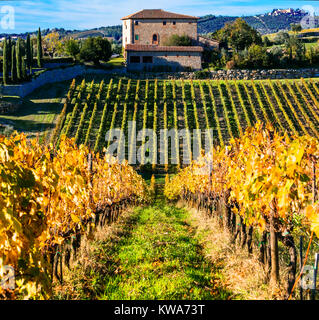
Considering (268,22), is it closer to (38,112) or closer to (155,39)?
(155,39)

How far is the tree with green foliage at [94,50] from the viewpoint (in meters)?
43.1

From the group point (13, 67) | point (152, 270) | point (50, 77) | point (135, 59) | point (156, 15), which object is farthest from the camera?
point (156, 15)

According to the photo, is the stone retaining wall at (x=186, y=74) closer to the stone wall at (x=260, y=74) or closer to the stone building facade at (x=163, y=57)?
the stone wall at (x=260, y=74)

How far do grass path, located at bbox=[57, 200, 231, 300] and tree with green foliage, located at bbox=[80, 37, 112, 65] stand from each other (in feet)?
124

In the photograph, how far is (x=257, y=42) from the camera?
5031 cm

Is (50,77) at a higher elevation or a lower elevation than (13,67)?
lower

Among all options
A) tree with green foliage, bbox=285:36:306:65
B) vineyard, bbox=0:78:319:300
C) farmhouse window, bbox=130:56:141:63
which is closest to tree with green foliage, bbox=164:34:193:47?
farmhouse window, bbox=130:56:141:63

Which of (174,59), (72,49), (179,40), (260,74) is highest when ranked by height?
(179,40)

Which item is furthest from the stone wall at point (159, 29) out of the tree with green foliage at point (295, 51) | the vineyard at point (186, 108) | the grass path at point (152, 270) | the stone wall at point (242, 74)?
the grass path at point (152, 270)

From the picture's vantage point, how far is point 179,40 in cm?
4822

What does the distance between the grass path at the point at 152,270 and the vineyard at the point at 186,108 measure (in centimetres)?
1696

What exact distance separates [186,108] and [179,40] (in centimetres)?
1926

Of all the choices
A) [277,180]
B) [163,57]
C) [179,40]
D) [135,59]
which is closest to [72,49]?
[135,59]
